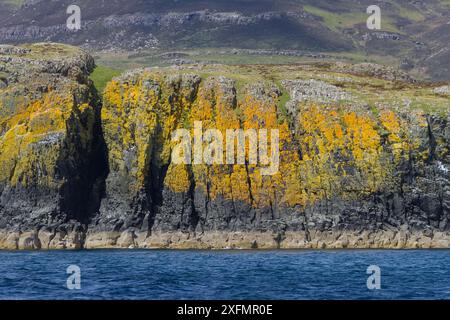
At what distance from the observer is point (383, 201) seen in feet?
264

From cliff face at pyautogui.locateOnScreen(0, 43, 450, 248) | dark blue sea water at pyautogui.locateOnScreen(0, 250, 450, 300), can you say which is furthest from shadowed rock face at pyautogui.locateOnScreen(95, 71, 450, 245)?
dark blue sea water at pyautogui.locateOnScreen(0, 250, 450, 300)

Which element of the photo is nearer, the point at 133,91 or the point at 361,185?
the point at 361,185

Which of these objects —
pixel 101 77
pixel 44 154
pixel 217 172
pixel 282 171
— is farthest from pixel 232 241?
pixel 101 77

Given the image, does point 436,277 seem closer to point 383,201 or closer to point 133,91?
point 383,201

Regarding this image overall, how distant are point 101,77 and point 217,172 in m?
21.2

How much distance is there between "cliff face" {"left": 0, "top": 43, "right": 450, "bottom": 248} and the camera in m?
79.2

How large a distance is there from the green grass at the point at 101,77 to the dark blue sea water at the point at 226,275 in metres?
26.9

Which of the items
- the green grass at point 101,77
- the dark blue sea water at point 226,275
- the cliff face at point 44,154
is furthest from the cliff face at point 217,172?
the dark blue sea water at point 226,275

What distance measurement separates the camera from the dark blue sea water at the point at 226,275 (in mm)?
39438

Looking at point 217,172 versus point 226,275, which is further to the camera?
point 217,172

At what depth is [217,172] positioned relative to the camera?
81.1 meters

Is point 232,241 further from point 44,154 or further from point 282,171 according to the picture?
point 44,154
